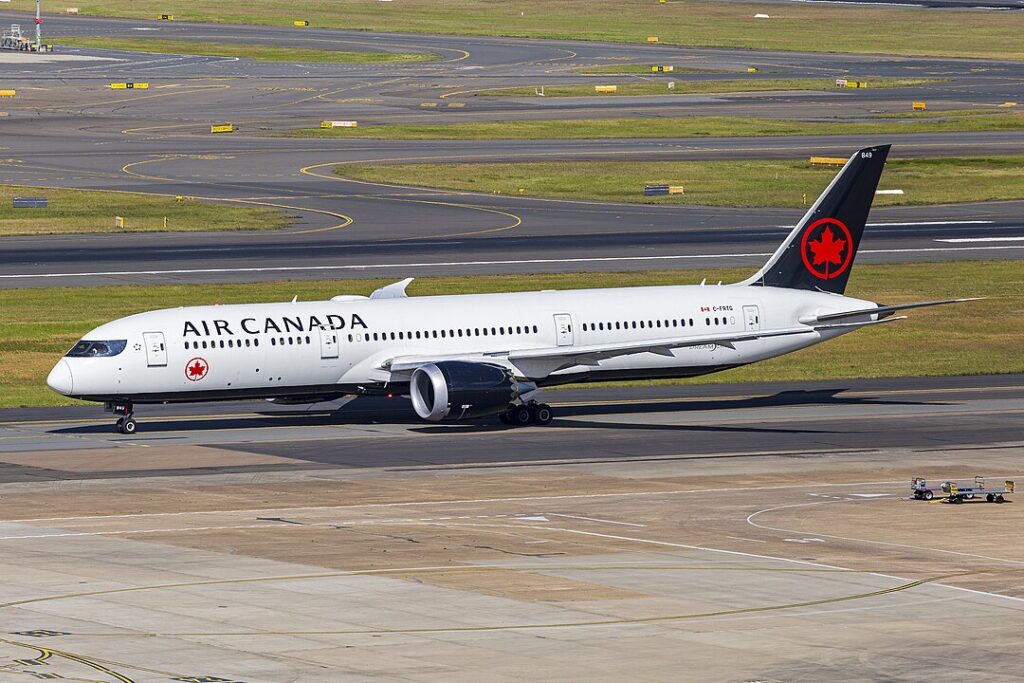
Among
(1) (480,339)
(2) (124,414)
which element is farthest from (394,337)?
(2) (124,414)

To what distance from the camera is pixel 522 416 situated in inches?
2469

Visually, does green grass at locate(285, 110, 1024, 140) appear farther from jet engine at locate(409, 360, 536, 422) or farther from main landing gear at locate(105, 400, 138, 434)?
main landing gear at locate(105, 400, 138, 434)

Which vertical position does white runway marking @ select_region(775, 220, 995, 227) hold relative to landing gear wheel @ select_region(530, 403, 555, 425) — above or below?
above

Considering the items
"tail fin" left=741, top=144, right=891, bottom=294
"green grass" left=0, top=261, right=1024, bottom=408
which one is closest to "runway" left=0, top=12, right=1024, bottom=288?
"green grass" left=0, top=261, right=1024, bottom=408

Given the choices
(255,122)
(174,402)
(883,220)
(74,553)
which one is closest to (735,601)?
(74,553)

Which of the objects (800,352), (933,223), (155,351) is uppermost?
(933,223)

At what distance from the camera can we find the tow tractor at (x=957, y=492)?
47.9 metres

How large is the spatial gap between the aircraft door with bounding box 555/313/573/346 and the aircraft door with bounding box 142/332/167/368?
543 inches

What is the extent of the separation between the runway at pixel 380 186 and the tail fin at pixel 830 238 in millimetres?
27066

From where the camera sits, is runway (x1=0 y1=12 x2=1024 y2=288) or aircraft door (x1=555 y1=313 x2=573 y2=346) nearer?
aircraft door (x1=555 y1=313 x2=573 y2=346)

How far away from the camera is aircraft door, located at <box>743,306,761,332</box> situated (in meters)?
65.7

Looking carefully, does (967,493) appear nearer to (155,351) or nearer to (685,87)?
(155,351)

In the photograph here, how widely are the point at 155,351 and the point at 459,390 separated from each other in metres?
9.94

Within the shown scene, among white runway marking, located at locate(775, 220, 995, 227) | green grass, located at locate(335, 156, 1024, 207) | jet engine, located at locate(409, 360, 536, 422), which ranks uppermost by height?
green grass, located at locate(335, 156, 1024, 207)
